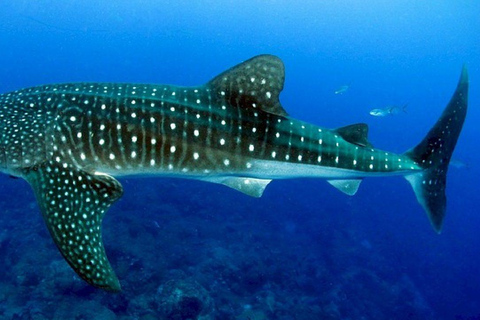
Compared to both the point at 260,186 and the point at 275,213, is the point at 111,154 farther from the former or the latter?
the point at 275,213

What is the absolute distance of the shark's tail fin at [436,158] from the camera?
19.5 ft

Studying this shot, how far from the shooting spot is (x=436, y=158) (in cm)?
604

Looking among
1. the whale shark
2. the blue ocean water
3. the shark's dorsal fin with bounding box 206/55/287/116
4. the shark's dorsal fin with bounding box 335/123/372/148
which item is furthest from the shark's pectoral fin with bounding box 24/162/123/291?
the blue ocean water

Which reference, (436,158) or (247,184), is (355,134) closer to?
(436,158)

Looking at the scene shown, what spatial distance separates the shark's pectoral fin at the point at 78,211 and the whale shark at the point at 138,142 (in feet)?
0.04

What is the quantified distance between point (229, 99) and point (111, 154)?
166 centimetres

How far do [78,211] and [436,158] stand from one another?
543cm

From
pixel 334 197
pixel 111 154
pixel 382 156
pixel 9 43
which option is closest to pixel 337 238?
pixel 334 197

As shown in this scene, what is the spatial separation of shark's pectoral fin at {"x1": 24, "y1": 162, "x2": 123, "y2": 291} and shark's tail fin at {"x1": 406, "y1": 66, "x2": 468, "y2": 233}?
4685mm

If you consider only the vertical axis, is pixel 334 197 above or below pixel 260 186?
below

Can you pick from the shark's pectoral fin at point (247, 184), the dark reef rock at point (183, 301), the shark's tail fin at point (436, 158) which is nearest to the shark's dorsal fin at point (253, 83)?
the shark's pectoral fin at point (247, 184)

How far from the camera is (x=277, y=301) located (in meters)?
16.3

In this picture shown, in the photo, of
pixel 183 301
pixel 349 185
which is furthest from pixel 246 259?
pixel 349 185

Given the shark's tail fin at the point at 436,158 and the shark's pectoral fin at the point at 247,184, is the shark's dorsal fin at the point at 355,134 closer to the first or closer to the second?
the shark's tail fin at the point at 436,158
